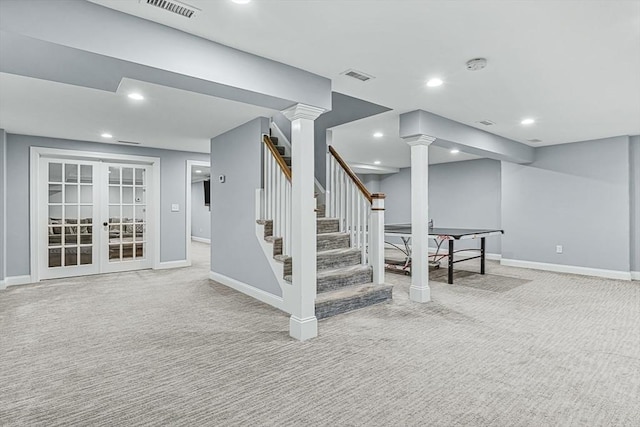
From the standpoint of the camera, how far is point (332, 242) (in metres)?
4.55

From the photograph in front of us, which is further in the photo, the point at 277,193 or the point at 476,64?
the point at 277,193

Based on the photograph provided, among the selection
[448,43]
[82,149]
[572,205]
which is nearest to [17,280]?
[82,149]

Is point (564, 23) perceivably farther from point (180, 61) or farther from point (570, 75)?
point (180, 61)

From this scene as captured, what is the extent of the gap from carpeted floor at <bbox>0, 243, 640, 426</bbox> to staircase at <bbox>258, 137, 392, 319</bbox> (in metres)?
0.17

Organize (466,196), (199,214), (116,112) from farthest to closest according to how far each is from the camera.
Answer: (199,214) < (466,196) < (116,112)

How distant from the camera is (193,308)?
13.2 feet

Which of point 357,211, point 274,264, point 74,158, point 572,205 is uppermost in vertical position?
point 74,158

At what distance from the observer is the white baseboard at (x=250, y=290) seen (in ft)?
13.2

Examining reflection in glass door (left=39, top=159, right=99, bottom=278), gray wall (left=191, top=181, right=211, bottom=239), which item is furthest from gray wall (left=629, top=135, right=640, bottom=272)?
gray wall (left=191, top=181, right=211, bottom=239)

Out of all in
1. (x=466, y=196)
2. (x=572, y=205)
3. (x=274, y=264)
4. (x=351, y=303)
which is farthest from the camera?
(x=466, y=196)

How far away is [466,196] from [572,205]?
268 cm

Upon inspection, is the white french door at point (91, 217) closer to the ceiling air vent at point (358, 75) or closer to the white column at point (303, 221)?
the white column at point (303, 221)

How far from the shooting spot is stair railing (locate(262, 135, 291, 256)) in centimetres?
388

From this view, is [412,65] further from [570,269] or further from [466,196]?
[466,196]
